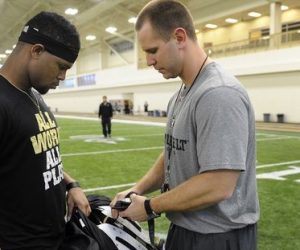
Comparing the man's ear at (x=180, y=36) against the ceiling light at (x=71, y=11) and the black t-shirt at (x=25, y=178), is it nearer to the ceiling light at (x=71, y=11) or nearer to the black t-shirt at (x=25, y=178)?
the black t-shirt at (x=25, y=178)

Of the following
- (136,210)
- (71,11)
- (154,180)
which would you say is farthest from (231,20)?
(136,210)

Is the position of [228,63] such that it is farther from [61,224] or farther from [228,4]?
[61,224]

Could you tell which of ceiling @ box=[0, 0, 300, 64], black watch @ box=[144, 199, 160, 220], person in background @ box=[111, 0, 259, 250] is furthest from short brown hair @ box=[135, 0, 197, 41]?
ceiling @ box=[0, 0, 300, 64]

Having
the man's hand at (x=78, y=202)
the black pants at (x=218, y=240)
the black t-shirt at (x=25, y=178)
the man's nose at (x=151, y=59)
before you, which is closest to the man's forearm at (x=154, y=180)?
the man's hand at (x=78, y=202)

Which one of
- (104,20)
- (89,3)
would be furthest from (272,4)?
(104,20)

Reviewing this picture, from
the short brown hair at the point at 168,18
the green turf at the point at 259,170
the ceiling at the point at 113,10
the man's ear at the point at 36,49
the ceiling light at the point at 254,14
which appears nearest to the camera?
the short brown hair at the point at 168,18

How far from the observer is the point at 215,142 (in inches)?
68.6

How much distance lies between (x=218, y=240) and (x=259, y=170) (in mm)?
7441

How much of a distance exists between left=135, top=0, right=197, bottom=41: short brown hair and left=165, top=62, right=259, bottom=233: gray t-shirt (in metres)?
0.24

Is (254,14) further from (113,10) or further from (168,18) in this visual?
(168,18)

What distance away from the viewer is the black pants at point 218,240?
196cm

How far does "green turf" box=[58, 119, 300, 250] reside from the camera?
16.4 ft

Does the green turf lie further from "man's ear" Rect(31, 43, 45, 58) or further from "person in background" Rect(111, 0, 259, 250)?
"man's ear" Rect(31, 43, 45, 58)

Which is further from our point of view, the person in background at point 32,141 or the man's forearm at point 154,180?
the man's forearm at point 154,180
